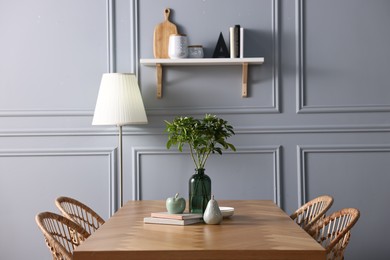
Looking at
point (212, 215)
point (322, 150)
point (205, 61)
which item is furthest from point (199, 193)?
point (322, 150)

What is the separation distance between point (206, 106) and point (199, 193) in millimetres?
1433

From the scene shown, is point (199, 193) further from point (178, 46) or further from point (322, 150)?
point (322, 150)

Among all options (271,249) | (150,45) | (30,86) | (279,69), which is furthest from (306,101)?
(271,249)

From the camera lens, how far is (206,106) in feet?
13.7

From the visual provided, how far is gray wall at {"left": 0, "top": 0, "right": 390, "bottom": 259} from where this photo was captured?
4160 mm

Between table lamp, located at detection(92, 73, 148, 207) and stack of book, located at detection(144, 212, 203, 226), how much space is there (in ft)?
4.15

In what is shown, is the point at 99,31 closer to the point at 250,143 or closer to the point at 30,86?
the point at 30,86

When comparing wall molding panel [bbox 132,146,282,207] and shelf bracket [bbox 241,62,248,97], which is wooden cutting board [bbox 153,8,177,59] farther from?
wall molding panel [bbox 132,146,282,207]

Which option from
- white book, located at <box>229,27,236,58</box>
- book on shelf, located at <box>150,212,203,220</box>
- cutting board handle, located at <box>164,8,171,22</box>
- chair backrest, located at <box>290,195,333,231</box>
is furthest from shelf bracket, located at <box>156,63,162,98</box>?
book on shelf, located at <box>150,212,203,220</box>

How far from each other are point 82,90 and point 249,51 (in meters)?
1.11

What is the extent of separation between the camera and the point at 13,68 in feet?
13.8

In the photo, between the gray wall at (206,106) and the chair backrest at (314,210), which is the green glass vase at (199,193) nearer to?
the chair backrest at (314,210)

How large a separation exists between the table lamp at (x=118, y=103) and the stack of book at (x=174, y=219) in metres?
1.26

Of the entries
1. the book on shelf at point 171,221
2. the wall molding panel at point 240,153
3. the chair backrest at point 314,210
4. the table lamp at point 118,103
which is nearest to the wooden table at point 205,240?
the book on shelf at point 171,221
